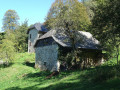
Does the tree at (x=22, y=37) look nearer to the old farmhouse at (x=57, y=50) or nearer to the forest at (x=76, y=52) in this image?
the forest at (x=76, y=52)

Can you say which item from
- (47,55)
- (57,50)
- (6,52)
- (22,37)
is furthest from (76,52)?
(22,37)

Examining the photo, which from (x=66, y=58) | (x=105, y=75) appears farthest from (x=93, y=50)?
(x=105, y=75)

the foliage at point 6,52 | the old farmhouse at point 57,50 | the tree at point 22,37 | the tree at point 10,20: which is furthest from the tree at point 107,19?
the tree at point 10,20

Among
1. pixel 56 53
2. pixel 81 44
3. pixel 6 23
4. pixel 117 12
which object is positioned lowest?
pixel 56 53

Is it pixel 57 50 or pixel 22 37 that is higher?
pixel 22 37

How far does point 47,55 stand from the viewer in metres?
21.3

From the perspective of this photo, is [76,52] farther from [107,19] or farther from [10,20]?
[10,20]

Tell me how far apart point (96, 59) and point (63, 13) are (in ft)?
33.9

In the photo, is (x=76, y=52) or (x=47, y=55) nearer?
(x=76, y=52)

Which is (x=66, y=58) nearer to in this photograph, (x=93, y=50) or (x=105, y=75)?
(x=93, y=50)

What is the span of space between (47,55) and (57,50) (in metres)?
3.22

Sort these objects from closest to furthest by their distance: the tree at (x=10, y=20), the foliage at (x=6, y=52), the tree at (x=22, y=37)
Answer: the foliage at (x=6, y=52)
the tree at (x=22, y=37)
the tree at (x=10, y=20)

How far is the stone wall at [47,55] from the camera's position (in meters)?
19.2

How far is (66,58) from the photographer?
1728cm
